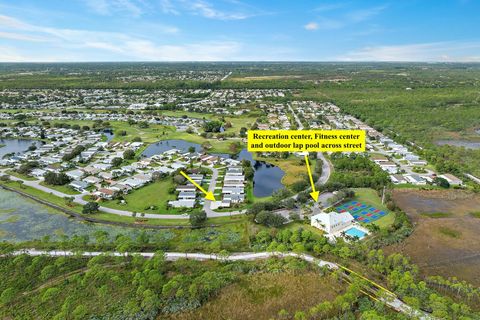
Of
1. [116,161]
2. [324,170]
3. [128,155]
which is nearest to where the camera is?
[324,170]

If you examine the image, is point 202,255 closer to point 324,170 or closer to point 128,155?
point 324,170

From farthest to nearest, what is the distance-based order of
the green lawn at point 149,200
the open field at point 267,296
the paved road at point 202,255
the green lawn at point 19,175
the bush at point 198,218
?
the green lawn at point 19,175 → the green lawn at point 149,200 → the bush at point 198,218 → the paved road at point 202,255 → the open field at point 267,296

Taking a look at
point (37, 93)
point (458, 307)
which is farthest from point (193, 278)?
point (37, 93)

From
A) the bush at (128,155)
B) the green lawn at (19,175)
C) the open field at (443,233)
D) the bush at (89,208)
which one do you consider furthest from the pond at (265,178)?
the green lawn at (19,175)

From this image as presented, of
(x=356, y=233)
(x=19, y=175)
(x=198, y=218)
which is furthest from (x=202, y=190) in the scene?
(x=19, y=175)

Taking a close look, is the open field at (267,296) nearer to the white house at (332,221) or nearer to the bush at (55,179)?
the white house at (332,221)
